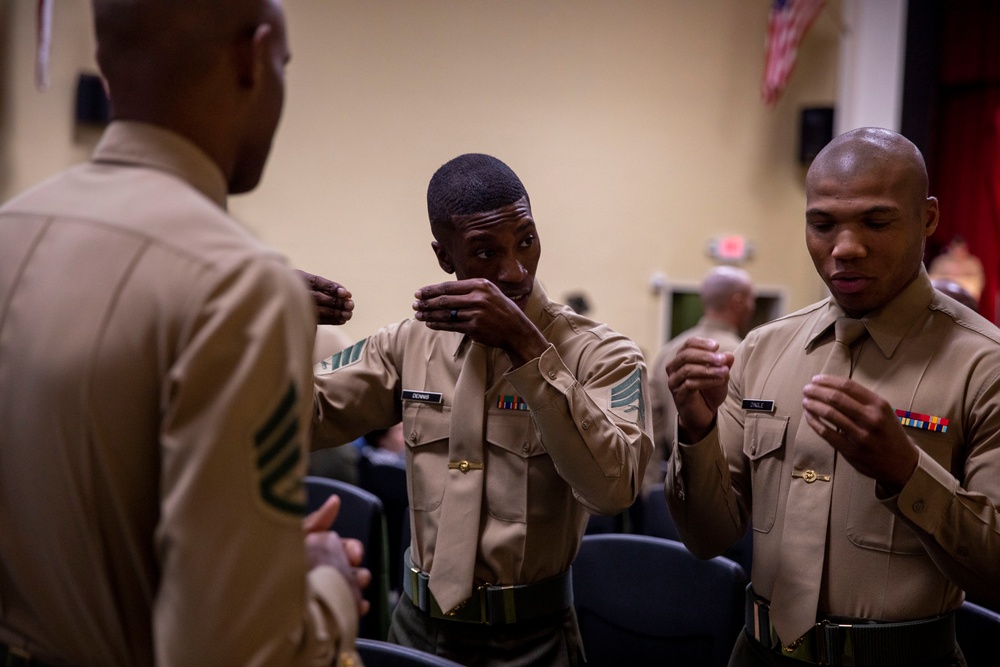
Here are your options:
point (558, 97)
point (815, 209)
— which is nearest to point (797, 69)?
point (558, 97)

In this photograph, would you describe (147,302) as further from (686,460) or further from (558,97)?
(558,97)

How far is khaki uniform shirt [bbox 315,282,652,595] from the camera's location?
5.57 ft

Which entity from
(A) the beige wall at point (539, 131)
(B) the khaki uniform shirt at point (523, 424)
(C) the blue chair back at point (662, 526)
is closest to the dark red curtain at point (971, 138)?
(A) the beige wall at point (539, 131)

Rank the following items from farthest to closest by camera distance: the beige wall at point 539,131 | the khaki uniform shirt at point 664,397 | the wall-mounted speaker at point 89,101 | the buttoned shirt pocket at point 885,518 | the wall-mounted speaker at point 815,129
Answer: the wall-mounted speaker at point 815,129
the beige wall at point 539,131
the wall-mounted speaker at point 89,101
the khaki uniform shirt at point 664,397
the buttoned shirt pocket at point 885,518

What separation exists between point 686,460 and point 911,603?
46 centimetres

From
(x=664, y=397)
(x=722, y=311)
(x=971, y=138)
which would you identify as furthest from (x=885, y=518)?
(x=971, y=138)

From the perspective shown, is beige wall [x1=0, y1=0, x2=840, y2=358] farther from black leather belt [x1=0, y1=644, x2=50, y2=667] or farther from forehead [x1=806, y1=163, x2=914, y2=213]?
black leather belt [x1=0, y1=644, x2=50, y2=667]

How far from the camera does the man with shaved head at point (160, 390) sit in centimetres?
92

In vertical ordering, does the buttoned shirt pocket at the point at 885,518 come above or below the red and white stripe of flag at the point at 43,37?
below

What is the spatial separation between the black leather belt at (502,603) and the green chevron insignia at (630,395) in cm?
37

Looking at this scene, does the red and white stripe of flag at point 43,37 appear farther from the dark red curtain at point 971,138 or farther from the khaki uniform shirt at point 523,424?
the dark red curtain at point 971,138

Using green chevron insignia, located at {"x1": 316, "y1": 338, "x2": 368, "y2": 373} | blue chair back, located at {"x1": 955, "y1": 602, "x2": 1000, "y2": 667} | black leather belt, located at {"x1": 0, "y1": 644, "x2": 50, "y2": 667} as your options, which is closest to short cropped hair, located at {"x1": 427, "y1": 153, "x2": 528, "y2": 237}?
green chevron insignia, located at {"x1": 316, "y1": 338, "x2": 368, "y2": 373}

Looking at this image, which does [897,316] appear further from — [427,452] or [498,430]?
[427,452]

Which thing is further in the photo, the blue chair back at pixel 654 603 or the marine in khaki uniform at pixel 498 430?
the blue chair back at pixel 654 603
